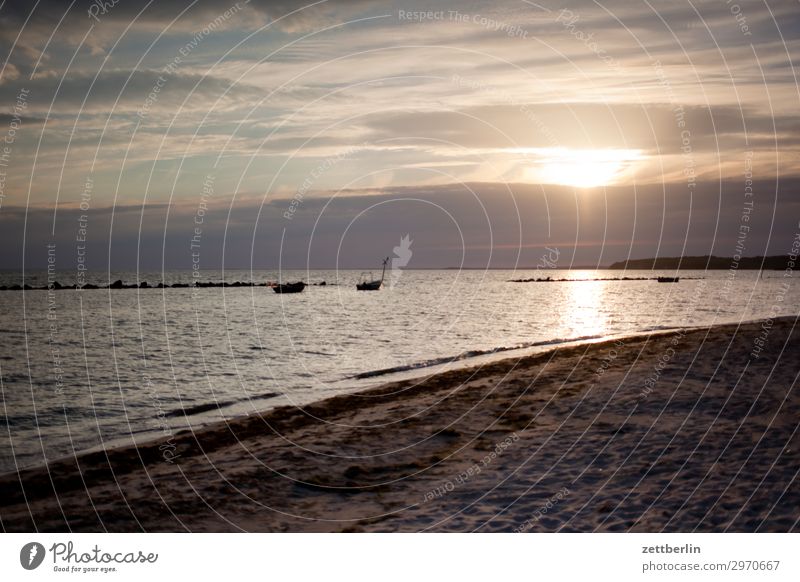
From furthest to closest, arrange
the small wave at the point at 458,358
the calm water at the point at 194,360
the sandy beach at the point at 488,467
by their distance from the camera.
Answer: the small wave at the point at 458,358 < the calm water at the point at 194,360 < the sandy beach at the point at 488,467

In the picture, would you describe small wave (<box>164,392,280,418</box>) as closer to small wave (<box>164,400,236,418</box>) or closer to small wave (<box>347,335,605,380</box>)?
small wave (<box>164,400,236,418</box>)

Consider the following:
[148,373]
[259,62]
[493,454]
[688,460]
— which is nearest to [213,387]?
[148,373]

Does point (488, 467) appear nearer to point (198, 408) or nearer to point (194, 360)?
point (198, 408)

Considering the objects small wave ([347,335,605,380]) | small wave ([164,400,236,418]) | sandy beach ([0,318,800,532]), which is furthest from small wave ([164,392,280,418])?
small wave ([347,335,605,380])

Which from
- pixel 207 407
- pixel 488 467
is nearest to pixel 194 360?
pixel 207 407

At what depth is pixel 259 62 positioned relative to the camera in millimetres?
21281

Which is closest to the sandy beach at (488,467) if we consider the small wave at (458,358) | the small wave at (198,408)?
the small wave at (198,408)

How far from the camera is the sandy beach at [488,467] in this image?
11.0m

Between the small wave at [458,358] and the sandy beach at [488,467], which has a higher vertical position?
the small wave at [458,358]

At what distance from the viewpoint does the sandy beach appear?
11.0 metres

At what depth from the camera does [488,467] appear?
13.7 m

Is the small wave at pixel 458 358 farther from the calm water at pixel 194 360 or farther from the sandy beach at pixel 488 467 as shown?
the sandy beach at pixel 488 467

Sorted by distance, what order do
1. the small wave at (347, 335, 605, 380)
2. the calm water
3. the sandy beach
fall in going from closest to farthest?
the sandy beach → the calm water → the small wave at (347, 335, 605, 380)
